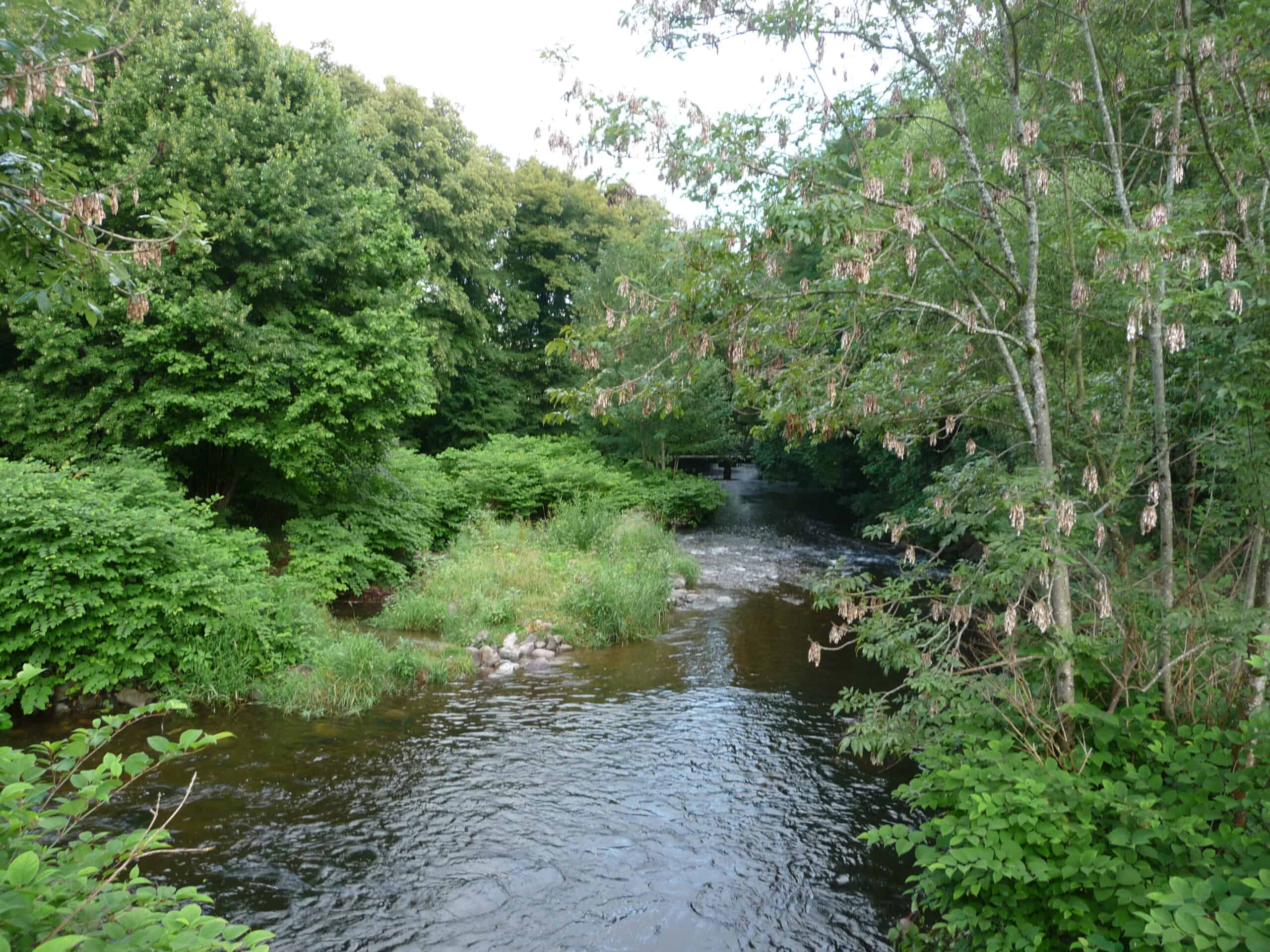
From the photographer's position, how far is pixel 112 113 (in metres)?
12.6

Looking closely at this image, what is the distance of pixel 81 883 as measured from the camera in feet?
7.39

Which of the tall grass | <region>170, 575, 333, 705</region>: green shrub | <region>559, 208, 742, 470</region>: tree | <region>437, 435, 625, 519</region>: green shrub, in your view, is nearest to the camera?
<region>170, 575, 333, 705</region>: green shrub

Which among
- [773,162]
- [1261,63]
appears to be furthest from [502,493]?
[1261,63]

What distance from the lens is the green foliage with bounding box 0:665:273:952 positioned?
201cm

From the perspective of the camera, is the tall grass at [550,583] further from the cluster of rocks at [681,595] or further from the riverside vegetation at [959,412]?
the riverside vegetation at [959,412]

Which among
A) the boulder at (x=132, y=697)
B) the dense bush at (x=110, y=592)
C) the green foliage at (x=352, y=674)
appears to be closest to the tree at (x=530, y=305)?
the green foliage at (x=352, y=674)

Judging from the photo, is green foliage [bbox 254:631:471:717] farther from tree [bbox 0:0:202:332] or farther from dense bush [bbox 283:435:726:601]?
tree [bbox 0:0:202:332]

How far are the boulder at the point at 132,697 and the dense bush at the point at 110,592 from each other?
0.34 feet

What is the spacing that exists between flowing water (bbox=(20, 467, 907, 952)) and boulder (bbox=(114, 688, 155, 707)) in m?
0.80

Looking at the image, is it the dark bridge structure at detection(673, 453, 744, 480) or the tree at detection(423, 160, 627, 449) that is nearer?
the tree at detection(423, 160, 627, 449)

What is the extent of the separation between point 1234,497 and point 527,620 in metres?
9.75

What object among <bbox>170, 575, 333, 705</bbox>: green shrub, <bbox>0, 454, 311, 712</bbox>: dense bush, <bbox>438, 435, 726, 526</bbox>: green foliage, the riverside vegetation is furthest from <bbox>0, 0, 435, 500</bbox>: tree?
<bbox>438, 435, 726, 526</bbox>: green foliage

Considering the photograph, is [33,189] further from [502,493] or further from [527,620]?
[502,493]

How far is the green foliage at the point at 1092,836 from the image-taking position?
145 inches
